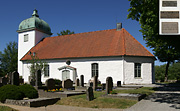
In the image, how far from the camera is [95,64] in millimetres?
24656

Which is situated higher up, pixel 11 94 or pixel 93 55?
pixel 93 55

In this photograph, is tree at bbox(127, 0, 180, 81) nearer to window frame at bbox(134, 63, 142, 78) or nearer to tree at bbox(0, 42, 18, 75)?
window frame at bbox(134, 63, 142, 78)

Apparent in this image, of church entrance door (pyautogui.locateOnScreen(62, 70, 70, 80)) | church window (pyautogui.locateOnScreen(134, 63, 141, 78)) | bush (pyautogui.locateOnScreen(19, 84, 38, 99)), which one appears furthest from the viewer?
church entrance door (pyautogui.locateOnScreen(62, 70, 70, 80))

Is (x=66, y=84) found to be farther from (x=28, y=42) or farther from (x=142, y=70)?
(x=28, y=42)

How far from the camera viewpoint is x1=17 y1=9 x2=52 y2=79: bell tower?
104 feet

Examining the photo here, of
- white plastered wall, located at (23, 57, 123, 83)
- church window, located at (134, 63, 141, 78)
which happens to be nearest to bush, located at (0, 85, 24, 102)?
white plastered wall, located at (23, 57, 123, 83)

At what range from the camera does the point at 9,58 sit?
4253 cm

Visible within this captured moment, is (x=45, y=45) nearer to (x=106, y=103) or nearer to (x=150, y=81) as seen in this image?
(x=150, y=81)

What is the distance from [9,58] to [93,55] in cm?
2605

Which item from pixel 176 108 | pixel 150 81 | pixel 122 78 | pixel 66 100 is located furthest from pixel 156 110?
pixel 150 81

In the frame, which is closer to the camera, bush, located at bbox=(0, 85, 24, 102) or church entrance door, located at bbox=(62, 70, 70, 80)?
bush, located at bbox=(0, 85, 24, 102)

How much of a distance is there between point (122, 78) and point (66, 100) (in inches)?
507

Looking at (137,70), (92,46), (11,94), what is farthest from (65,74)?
(11,94)

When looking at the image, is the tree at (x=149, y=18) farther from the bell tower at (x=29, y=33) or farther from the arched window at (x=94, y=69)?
the bell tower at (x=29, y=33)
